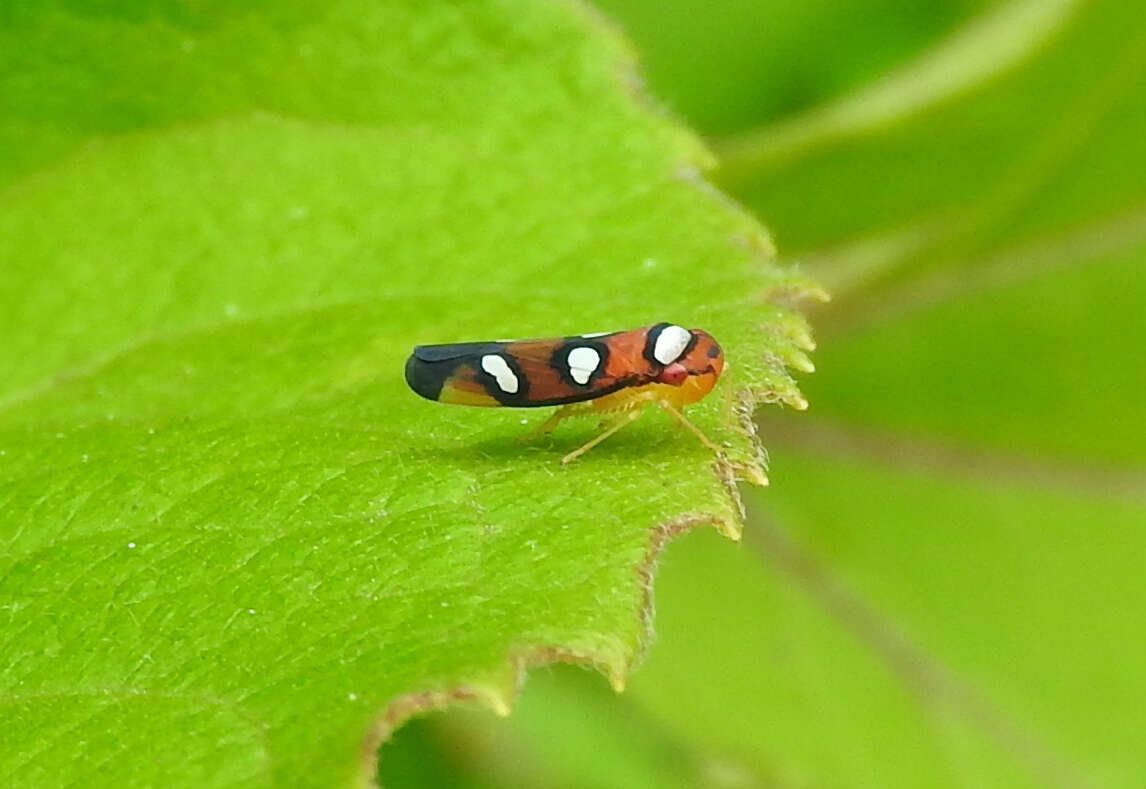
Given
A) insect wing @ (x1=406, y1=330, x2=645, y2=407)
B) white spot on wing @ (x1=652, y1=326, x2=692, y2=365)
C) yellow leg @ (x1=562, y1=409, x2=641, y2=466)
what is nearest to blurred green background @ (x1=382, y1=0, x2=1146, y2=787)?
yellow leg @ (x1=562, y1=409, x2=641, y2=466)

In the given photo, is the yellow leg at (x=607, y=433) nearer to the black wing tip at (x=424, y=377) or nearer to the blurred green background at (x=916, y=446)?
the black wing tip at (x=424, y=377)

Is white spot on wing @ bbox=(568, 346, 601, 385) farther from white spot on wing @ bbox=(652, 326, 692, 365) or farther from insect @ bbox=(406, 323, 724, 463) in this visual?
white spot on wing @ bbox=(652, 326, 692, 365)

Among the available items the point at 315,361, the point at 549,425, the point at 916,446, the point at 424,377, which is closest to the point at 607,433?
the point at 549,425

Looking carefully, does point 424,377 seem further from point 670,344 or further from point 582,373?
Answer: point 670,344

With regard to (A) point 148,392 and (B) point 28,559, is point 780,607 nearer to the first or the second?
(A) point 148,392

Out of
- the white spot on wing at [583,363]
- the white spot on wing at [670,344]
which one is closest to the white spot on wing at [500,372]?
the white spot on wing at [583,363]
